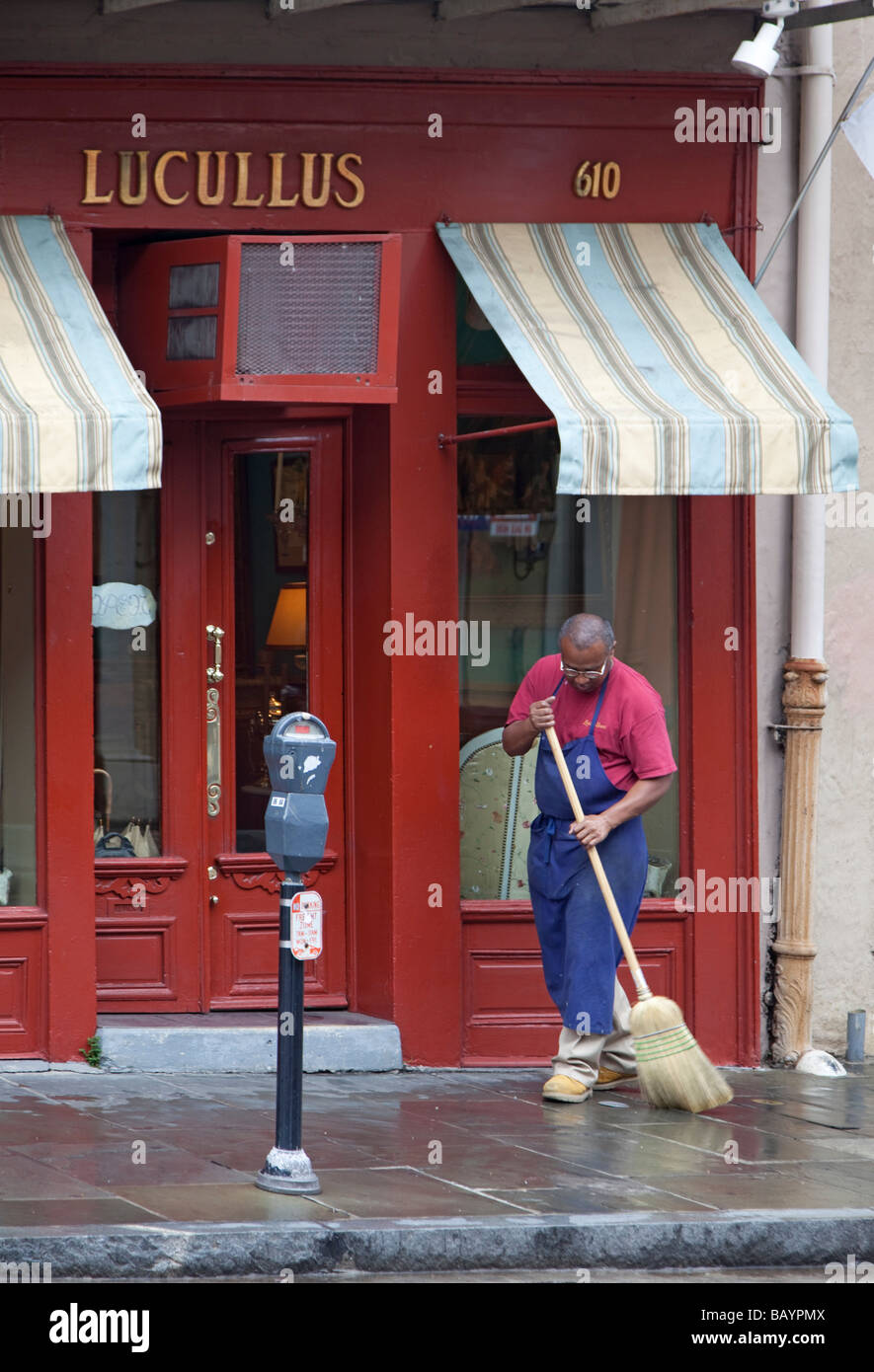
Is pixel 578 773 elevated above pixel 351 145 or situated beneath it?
situated beneath

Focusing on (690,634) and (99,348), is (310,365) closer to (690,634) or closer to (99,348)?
(99,348)

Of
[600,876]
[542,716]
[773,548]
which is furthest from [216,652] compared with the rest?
[773,548]

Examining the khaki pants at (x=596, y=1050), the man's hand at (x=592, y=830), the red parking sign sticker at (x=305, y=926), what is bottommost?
the khaki pants at (x=596, y=1050)

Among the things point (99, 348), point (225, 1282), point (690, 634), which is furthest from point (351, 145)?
point (225, 1282)

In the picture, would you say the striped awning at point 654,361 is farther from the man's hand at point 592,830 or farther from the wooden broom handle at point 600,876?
the man's hand at point 592,830

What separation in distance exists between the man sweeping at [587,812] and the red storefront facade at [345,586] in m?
0.78

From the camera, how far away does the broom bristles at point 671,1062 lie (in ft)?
26.1

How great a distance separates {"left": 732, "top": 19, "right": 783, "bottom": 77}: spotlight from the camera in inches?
324

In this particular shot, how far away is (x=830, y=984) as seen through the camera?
9766mm

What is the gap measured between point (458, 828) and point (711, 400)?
2.25 meters

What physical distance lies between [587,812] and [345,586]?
70.1 inches

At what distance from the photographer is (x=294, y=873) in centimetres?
652

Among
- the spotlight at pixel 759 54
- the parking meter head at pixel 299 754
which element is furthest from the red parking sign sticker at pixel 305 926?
the spotlight at pixel 759 54
